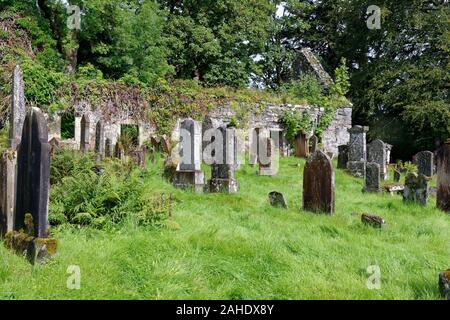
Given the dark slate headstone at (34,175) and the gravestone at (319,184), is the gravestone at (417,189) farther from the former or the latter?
the dark slate headstone at (34,175)

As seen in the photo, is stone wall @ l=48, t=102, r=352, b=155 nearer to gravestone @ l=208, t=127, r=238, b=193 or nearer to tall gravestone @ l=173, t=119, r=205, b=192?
tall gravestone @ l=173, t=119, r=205, b=192

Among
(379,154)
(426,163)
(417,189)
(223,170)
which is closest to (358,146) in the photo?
(379,154)

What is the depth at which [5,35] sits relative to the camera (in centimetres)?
1962

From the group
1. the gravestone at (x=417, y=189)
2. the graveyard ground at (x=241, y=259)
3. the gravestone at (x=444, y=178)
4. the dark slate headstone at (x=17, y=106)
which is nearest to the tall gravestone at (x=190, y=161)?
the graveyard ground at (x=241, y=259)

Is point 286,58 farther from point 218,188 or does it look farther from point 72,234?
point 72,234

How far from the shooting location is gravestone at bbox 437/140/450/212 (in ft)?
29.2

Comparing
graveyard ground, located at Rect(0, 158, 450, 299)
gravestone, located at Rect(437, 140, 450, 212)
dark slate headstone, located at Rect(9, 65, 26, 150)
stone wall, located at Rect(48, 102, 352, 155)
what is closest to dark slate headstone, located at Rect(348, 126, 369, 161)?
gravestone, located at Rect(437, 140, 450, 212)

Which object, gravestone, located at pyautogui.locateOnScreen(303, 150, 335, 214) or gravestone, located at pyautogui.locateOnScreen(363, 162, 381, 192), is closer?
gravestone, located at pyautogui.locateOnScreen(303, 150, 335, 214)

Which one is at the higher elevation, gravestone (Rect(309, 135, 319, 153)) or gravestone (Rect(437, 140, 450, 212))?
gravestone (Rect(309, 135, 319, 153))

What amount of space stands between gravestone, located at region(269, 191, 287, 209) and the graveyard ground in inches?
29.1

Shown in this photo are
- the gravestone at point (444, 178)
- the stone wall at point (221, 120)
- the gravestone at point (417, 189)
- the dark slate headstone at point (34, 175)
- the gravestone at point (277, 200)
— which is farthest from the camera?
the stone wall at point (221, 120)

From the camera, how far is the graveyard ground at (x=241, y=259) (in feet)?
14.6

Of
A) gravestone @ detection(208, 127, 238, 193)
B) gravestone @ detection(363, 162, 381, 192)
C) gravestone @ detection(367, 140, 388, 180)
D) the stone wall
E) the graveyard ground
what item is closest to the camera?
the graveyard ground

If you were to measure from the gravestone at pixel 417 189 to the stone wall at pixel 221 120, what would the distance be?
34.2ft
